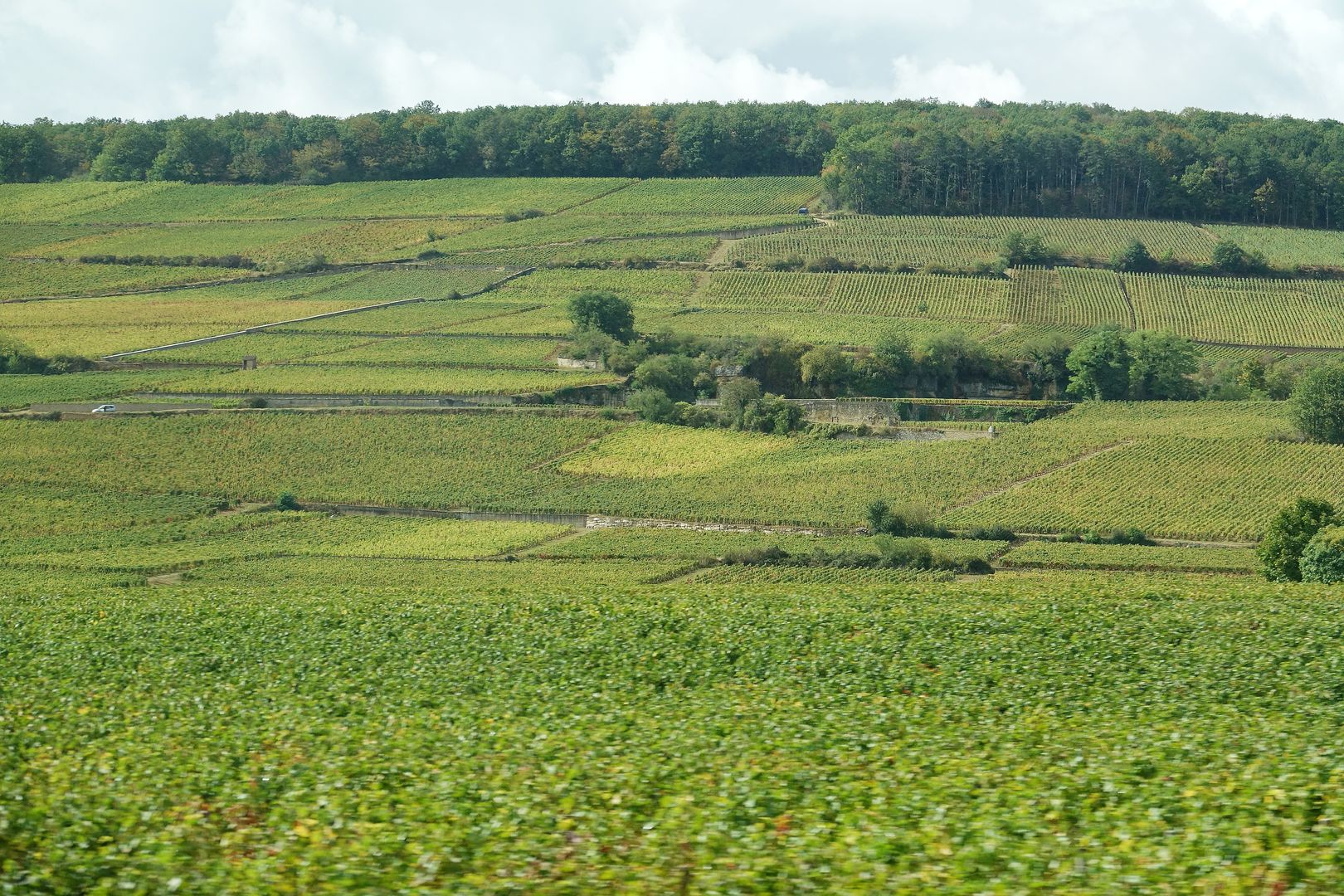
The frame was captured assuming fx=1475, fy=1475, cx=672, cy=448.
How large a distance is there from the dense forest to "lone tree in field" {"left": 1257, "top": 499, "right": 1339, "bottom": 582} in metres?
104

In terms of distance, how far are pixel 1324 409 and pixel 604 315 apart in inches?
1872

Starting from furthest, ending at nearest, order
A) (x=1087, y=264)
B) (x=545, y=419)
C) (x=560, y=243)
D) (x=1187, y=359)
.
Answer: (x=560, y=243)
(x=1087, y=264)
(x=1187, y=359)
(x=545, y=419)

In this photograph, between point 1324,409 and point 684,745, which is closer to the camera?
point 684,745

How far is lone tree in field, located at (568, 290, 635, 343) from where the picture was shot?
339 feet

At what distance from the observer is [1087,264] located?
131m

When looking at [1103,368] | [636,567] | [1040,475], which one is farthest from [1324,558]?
[1103,368]

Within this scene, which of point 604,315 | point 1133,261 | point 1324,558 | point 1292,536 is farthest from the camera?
point 1133,261

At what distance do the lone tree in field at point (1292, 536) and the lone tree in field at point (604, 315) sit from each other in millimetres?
58992

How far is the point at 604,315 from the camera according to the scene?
104m

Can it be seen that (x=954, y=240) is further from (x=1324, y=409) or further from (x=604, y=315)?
(x=1324, y=409)

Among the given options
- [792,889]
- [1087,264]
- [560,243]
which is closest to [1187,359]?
[1087,264]

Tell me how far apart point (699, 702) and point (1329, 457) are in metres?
61.2

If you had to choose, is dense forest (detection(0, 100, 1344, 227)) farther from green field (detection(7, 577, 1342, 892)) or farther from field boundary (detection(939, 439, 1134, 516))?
green field (detection(7, 577, 1342, 892))

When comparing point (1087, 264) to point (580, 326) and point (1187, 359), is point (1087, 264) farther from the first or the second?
point (580, 326)
